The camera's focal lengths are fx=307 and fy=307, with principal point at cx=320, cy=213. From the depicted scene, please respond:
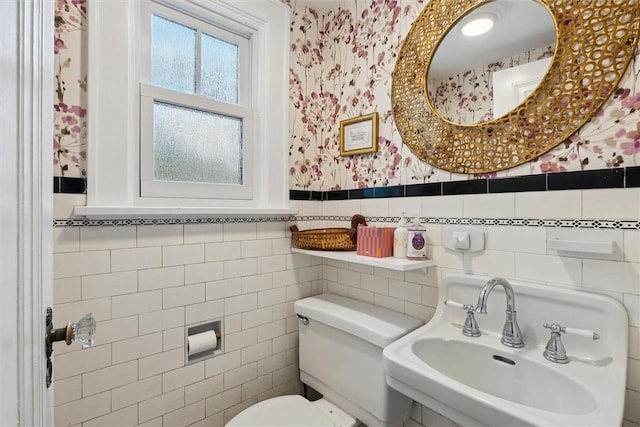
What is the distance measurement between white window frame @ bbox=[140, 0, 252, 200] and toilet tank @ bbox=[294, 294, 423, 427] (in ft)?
2.34

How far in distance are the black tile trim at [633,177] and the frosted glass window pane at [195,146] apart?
1.44 metres

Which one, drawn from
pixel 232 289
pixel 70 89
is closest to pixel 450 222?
pixel 232 289

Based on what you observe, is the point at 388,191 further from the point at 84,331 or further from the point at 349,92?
the point at 84,331

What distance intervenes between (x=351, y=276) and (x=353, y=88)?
1.01m

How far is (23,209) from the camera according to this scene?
0.37m

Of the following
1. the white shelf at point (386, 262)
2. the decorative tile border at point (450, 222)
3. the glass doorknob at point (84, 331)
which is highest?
the decorative tile border at point (450, 222)

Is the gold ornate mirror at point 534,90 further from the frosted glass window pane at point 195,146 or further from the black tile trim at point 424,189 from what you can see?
the frosted glass window pane at point 195,146

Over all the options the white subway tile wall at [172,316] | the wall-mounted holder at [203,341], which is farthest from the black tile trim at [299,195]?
the wall-mounted holder at [203,341]

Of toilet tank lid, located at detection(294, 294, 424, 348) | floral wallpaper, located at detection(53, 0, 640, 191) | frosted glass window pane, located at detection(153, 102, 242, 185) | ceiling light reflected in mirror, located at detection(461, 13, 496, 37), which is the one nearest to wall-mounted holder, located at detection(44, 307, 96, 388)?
floral wallpaper, located at detection(53, 0, 640, 191)

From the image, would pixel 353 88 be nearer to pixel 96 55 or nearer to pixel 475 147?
pixel 475 147

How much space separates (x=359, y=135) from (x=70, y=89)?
3.93 ft

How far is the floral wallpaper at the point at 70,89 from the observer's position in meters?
1.04

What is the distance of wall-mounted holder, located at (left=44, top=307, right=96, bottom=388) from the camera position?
0.52m

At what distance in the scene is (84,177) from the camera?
109cm
